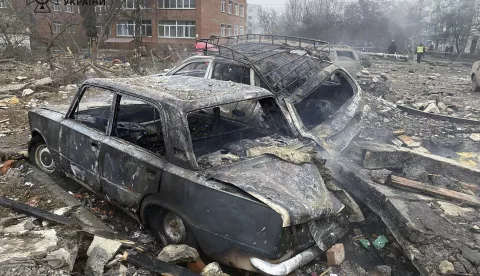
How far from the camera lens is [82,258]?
111 inches

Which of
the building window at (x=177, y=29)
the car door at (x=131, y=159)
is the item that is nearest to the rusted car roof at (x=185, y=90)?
the car door at (x=131, y=159)

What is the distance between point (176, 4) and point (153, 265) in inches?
1386

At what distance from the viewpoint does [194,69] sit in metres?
6.66

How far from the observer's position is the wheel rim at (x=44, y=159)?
4.68 metres

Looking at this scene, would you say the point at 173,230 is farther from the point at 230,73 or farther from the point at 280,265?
the point at 230,73

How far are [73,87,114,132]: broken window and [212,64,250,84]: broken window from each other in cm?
196

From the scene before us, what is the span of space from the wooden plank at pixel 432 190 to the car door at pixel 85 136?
10.0 feet

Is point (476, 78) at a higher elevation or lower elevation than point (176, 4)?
lower

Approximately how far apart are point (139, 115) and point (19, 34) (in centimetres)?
1678

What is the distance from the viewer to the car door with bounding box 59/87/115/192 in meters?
3.64

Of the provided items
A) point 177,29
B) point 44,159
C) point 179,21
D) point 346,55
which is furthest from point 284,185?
point 177,29

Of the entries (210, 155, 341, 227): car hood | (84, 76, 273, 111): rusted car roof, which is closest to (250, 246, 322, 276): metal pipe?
(210, 155, 341, 227): car hood

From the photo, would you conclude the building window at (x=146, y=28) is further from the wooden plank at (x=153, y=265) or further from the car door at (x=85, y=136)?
the wooden plank at (x=153, y=265)

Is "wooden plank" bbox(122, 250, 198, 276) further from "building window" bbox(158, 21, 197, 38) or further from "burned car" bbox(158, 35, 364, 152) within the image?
"building window" bbox(158, 21, 197, 38)
